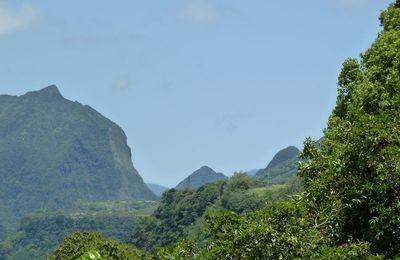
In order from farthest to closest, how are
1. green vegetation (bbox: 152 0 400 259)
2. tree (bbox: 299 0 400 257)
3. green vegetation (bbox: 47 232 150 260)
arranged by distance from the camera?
1. green vegetation (bbox: 47 232 150 260)
2. tree (bbox: 299 0 400 257)
3. green vegetation (bbox: 152 0 400 259)

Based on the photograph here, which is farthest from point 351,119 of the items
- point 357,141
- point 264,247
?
point 264,247

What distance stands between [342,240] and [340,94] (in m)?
18.6

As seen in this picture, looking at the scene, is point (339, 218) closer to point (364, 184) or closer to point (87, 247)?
point (364, 184)

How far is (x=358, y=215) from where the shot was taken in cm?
2267

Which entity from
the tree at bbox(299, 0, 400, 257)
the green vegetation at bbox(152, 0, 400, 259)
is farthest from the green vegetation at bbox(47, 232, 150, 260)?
the green vegetation at bbox(152, 0, 400, 259)

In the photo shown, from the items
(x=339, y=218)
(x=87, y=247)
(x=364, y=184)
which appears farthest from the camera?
(x=87, y=247)

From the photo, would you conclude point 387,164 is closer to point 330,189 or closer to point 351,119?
point 330,189

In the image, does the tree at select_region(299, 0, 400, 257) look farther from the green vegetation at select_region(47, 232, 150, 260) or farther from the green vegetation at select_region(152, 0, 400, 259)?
the green vegetation at select_region(47, 232, 150, 260)

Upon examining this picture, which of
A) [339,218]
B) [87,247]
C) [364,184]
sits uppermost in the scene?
[87,247]

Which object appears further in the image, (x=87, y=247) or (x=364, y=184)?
(x=87, y=247)

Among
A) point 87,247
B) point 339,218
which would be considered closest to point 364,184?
point 339,218

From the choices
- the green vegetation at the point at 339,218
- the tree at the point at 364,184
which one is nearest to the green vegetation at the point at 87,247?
the tree at the point at 364,184

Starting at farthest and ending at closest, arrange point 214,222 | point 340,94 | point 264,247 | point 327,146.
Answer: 1. point 340,94
2. point 327,146
3. point 214,222
4. point 264,247

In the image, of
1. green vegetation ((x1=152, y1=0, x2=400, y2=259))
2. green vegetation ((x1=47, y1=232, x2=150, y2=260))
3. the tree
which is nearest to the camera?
green vegetation ((x1=152, y1=0, x2=400, y2=259))
